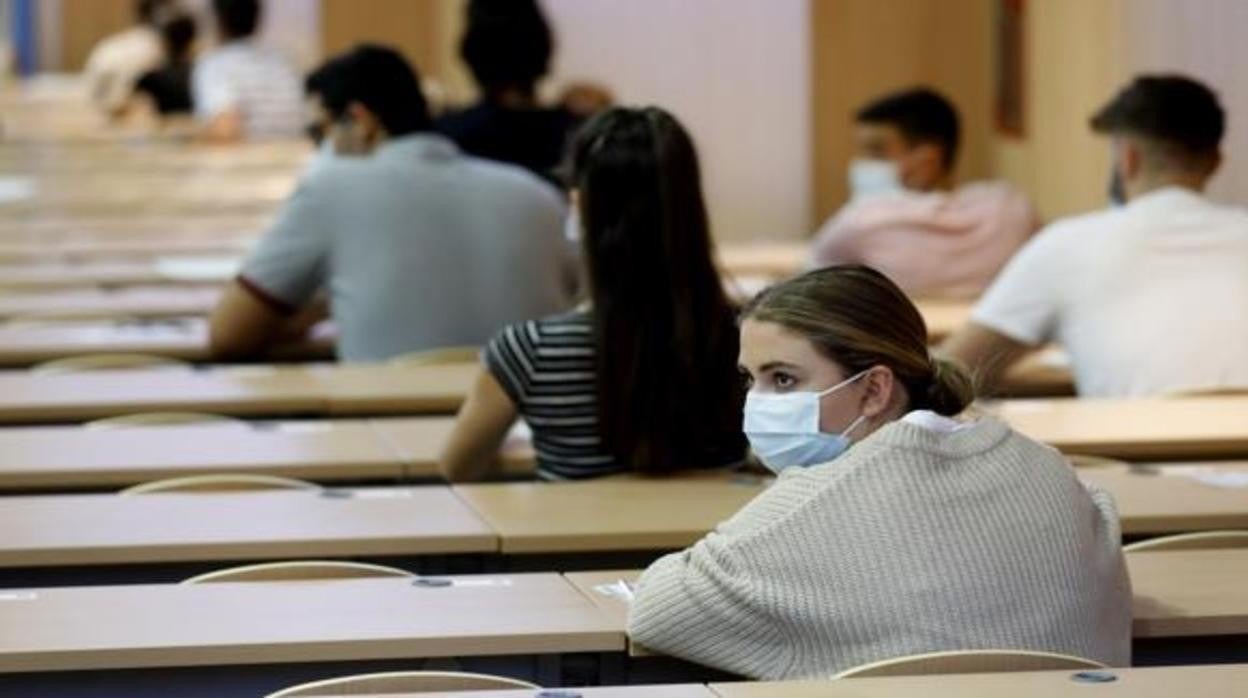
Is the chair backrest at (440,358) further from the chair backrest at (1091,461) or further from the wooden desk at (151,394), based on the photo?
the chair backrest at (1091,461)

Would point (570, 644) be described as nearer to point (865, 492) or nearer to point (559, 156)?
point (865, 492)

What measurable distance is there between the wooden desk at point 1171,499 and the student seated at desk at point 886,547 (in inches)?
37.6

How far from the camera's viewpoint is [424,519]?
4797 millimetres

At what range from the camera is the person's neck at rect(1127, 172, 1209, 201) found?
262 inches

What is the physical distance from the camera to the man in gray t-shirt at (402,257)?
7.43 meters

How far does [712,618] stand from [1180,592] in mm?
775

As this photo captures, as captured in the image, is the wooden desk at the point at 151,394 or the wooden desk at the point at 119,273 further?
the wooden desk at the point at 119,273

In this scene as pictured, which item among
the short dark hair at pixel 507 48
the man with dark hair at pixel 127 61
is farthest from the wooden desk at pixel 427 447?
the man with dark hair at pixel 127 61

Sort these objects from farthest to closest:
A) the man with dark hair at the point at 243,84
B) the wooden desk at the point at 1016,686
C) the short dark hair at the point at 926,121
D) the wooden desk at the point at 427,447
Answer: the man with dark hair at the point at 243,84 < the short dark hair at the point at 926,121 < the wooden desk at the point at 427,447 < the wooden desk at the point at 1016,686

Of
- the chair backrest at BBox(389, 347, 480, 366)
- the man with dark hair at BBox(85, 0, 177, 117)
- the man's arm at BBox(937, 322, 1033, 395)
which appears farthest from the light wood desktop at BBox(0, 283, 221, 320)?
the man with dark hair at BBox(85, 0, 177, 117)

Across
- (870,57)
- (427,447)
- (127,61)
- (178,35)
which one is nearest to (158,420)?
(427,447)

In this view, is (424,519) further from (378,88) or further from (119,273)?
(119,273)

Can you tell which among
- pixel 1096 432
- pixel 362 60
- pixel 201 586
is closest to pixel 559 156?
pixel 362 60

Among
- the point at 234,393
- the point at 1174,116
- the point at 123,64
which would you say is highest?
the point at 1174,116
